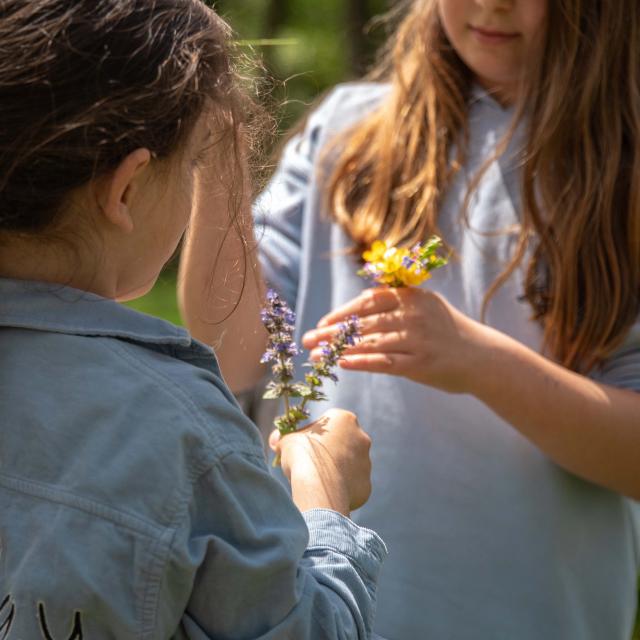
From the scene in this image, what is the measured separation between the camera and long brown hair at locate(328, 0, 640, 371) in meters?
2.14

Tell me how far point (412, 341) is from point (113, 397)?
94 cm

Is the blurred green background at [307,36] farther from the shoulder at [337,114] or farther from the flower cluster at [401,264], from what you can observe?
the flower cluster at [401,264]

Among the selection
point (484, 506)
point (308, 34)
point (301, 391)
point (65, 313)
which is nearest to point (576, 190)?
point (484, 506)

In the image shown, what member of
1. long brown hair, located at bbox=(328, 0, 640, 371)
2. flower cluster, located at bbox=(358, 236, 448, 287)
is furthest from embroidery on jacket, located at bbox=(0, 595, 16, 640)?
long brown hair, located at bbox=(328, 0, 640, 371)

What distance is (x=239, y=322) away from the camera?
6.22 feet

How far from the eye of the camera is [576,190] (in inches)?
85.4

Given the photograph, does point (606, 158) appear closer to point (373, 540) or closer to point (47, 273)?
point (373, 540)

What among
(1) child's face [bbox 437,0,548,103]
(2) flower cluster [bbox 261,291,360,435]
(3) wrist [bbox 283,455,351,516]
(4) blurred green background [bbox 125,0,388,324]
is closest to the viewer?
(3) wrist [bbox 283,455,351,516]

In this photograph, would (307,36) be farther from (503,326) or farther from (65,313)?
(65,313)

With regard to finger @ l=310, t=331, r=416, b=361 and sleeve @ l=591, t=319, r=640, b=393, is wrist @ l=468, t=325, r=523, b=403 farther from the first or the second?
sleeve @ l=591, t=319, r=640, b=393

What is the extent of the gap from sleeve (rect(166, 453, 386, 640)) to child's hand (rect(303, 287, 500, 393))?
0.76 m

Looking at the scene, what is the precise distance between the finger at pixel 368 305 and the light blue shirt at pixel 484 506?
22cm

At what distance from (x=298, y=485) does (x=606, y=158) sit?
3.55 ft

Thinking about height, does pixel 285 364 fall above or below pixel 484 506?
above
